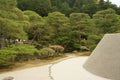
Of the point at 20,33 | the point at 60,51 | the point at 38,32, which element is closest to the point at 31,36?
the point at 38,32

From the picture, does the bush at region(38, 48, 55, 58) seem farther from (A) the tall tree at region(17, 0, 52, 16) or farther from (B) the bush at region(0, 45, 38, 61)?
(A) the tall tree at region(17, 0, 52, 16)

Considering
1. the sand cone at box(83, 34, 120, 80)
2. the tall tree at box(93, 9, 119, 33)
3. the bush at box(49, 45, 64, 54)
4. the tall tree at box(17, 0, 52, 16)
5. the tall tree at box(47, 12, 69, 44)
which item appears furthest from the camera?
the tall tree at box(17, 0, 52, 16)

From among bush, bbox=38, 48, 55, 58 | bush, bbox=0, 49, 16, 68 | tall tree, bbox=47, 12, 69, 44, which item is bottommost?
bush, bbox=38, 48, 55, 58

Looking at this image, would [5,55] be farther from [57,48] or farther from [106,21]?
[106,21]

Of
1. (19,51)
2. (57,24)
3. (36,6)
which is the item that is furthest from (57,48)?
(36,6)

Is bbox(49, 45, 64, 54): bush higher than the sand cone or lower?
lower

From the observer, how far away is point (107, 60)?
43.2ft

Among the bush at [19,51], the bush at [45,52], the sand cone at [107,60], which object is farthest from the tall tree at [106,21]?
the sand cone at [107,60]

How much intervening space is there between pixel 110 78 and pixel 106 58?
5.81ft

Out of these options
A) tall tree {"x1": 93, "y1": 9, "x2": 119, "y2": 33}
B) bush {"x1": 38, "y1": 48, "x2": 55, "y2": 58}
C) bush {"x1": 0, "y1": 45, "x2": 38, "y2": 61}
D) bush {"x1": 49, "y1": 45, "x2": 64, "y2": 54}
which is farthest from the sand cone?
tall tree {"x1": 93, "y1": 9, "x2": 119, "y2": 33}

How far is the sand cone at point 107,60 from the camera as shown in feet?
40.1

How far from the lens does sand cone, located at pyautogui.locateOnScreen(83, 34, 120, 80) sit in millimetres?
12228

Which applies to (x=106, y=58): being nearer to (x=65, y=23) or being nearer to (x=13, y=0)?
(x=13, y=0)

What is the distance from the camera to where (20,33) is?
19.2 metres
